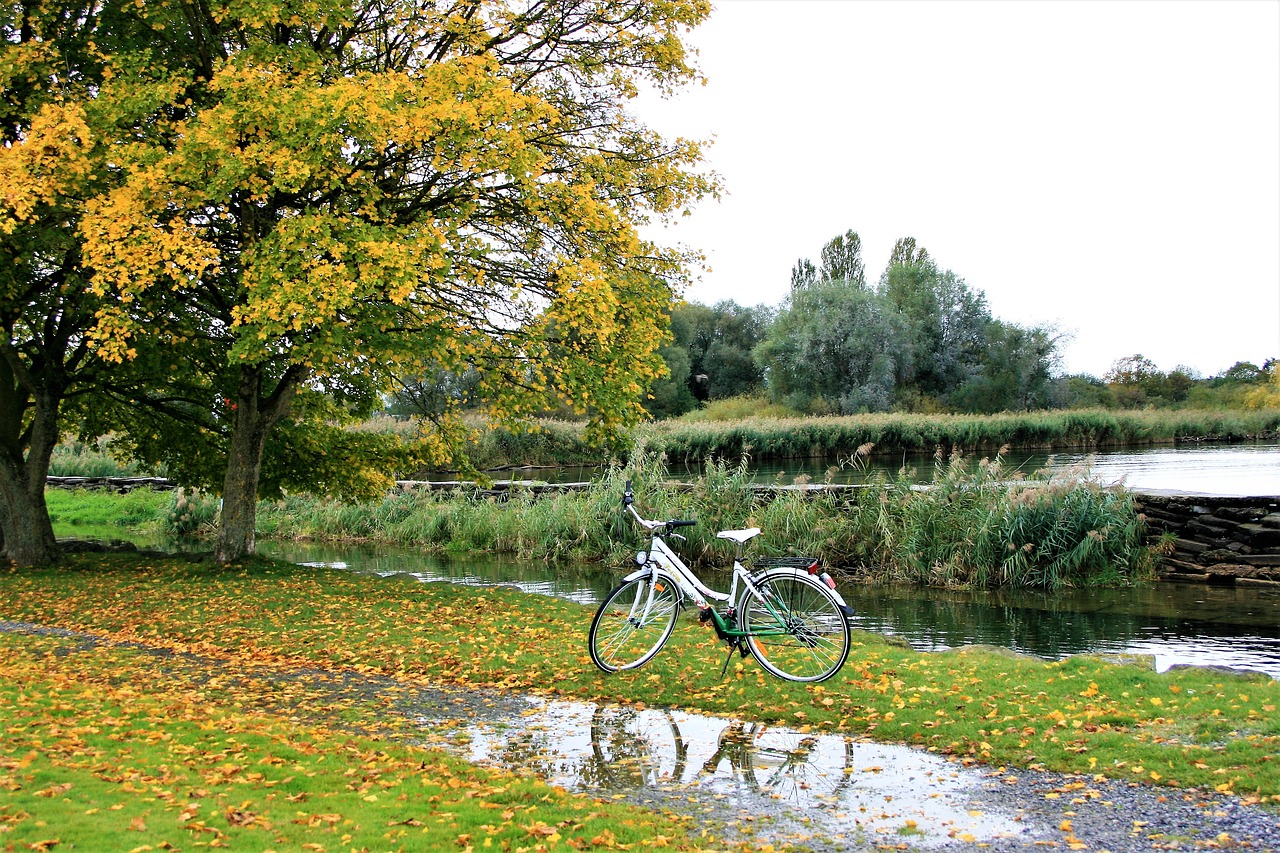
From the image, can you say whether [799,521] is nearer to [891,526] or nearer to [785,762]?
[891,526]

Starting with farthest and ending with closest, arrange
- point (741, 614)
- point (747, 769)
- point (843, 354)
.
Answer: point (843, 354), point (741, 614), point (747, 769)

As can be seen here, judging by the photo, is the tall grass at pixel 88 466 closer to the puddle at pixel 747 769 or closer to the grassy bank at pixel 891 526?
the grassy bank at pixel 891 526

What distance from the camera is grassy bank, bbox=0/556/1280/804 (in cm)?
568

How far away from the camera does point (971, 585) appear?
56.6 ft

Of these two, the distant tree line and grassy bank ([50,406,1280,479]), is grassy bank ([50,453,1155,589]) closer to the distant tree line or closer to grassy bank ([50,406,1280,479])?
grassy bank ([50,406,1280,479])

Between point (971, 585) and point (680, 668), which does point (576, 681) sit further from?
point (971, 585)

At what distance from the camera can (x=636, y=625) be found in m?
8.82

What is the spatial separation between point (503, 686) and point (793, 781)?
3.51 meters

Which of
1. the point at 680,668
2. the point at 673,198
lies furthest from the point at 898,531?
the point at 680,668

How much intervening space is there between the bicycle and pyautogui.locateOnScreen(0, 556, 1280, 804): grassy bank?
0.25 meters

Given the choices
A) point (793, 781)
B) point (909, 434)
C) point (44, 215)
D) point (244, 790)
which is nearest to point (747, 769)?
point (793, 781)

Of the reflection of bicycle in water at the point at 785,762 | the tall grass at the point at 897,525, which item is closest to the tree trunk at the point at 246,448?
the tall grass at the point at 897,525

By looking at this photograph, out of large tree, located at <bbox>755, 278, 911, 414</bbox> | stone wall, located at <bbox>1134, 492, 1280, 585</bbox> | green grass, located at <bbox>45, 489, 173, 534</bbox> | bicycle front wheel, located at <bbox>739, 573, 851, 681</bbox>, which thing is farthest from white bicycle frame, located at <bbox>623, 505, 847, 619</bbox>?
large tree, located at <bbox>755, 278, 911, 414</bbox>

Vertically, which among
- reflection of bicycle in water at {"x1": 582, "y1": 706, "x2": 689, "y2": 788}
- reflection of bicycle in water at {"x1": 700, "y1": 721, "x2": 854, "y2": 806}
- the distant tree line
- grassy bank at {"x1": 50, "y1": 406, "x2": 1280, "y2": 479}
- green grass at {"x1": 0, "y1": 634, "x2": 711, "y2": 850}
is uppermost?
the distant tree line
